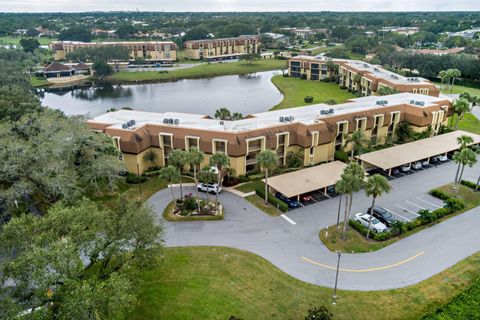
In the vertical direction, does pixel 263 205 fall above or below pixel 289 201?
below

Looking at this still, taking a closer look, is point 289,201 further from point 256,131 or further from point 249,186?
point 256,131

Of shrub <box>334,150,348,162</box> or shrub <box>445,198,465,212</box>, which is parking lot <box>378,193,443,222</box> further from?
shrub <box>334,150,348,162</box>

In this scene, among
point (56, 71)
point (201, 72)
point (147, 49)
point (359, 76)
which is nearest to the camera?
point (359, 76)

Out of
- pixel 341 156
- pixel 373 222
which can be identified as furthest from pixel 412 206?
pixel 341 156

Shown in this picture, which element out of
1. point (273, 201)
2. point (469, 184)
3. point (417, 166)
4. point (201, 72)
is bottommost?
point (273, 201)

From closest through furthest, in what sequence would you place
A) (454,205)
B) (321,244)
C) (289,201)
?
(321,244), (454,205), (289,201)

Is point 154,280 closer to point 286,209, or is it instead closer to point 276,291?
point 276,291

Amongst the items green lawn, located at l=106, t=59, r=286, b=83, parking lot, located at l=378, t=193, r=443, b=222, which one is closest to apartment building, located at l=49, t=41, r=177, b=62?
green lawn, located at l=106, t=59, r=286, b=83

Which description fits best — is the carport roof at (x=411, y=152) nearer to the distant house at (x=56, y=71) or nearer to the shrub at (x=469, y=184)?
the shrub at (x=469, y=184)

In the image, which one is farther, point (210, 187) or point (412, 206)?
point (210, 187)
